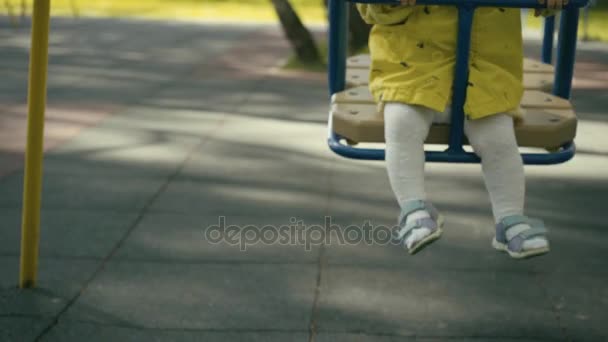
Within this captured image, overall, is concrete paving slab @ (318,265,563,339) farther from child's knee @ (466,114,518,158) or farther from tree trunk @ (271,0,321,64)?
tree trunk @ (271,0,321,64)

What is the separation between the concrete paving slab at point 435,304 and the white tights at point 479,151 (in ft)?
2.64

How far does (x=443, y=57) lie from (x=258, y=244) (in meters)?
1.87

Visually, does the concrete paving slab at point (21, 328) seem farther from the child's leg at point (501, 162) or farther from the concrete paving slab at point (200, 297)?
the child's leg at point (501, 162)

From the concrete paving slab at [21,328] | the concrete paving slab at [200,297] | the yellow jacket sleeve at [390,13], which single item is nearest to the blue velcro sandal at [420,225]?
the yellow jacket sleeve at [390,13]

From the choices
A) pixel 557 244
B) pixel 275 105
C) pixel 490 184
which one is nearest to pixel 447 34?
pixel 490 184

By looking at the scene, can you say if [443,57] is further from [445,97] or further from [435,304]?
[435,304]

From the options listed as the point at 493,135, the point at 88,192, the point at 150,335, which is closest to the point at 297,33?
the point at 88,192

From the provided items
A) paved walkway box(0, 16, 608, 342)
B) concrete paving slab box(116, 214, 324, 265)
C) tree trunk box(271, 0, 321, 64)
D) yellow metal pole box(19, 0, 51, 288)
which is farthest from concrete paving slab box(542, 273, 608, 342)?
tree trunk box(271, 0, 321, 64)

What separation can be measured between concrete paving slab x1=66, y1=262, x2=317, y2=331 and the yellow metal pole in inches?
10.2

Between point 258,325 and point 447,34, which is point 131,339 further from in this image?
point 447,34

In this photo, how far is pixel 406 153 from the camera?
311 centimetres

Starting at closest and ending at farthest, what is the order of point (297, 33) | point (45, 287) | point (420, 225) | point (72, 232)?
point (420, 225), point (45, 287), point (72, 232), point (297, 33)

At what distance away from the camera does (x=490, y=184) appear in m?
3.15

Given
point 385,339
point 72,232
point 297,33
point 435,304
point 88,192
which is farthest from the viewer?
point 297,33
